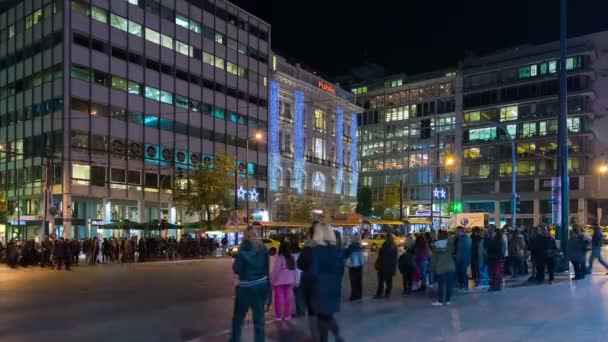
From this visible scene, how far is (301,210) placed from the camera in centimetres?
6656

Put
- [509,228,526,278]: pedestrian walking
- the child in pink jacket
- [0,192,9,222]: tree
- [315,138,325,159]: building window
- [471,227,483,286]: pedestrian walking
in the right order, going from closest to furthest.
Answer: the child in pink jacket < [471,227,483,286]: pedestrian walking < [509,228,526,278]: pedestrian walking < [0,192,9,222]: tree < [315,138,325,159]: building window

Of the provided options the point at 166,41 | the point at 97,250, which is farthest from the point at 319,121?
the point at 97,250

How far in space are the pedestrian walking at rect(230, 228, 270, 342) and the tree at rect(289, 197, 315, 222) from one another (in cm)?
5773

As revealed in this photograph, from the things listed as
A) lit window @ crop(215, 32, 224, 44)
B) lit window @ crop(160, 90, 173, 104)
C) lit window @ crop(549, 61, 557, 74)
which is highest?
lit window @ crop(549, 61, 557, 74)

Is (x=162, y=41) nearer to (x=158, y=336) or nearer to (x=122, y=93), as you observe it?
(x=122, y=93)

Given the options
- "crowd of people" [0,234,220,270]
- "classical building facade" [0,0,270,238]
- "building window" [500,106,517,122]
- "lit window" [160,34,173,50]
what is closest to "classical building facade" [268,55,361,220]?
"classical building facade" [0,0,270,238]

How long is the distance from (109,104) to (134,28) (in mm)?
7646

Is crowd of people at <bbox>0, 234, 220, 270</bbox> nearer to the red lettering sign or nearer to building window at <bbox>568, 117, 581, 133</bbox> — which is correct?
the red lettering sign

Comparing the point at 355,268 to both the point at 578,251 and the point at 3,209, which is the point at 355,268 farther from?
the point at 3,209

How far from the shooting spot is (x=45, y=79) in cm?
5097

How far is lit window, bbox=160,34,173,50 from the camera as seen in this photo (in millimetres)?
56959

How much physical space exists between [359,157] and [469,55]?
2700cm

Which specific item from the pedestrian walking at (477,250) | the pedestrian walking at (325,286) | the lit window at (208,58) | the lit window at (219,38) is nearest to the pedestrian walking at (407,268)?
the pedestrian walking at (477,250)

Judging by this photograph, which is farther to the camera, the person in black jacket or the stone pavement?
the person in black jacket
